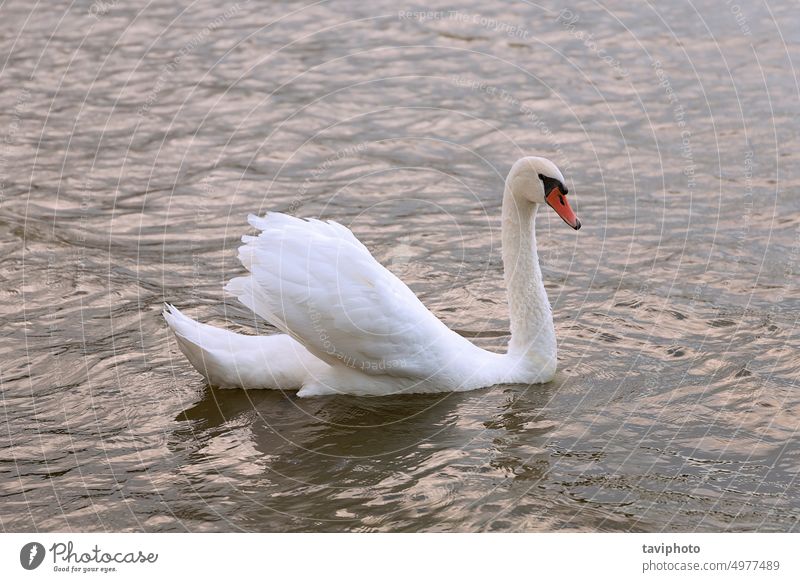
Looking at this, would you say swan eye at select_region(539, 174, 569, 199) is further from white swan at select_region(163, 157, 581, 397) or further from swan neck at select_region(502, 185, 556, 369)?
swan neck at select_region(502, 185, 556, 369)

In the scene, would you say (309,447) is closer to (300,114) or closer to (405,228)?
(405,228)

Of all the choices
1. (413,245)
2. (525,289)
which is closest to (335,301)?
(525,289)

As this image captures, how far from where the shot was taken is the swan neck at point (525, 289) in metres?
10.0

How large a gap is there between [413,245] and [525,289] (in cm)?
260

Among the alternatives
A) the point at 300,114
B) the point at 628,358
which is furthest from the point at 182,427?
the point at 300,114

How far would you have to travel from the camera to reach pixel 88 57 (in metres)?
17.4

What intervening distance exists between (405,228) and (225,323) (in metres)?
2.60

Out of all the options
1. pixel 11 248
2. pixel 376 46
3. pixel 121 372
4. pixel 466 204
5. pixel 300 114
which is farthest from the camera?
pixel 376 46

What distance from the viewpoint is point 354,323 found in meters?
9.27

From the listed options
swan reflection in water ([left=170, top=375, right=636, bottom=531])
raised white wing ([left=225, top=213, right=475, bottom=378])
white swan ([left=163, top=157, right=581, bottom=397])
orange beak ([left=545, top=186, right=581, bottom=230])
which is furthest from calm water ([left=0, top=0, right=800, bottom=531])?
orange beak ([left=545, top=186, right=581, bottom=230])

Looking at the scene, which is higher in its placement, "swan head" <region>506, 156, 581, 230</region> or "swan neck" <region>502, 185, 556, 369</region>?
"swan head" <region>506, 156, 581, 230</region>
